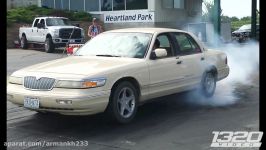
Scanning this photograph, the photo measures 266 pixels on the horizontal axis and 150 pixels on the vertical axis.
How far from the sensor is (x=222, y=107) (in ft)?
27.3

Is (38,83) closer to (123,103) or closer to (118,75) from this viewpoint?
(118,75)

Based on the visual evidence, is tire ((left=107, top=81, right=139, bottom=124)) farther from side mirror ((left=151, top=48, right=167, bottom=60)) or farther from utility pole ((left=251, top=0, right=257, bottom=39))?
utility pole ((left=251, top=0, right=257, bottom=39))

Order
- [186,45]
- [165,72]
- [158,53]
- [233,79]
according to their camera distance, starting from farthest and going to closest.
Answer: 1. [233,79]
2. [186,45]
3. [165,72]
4. [158,53]

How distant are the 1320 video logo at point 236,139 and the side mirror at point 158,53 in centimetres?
162

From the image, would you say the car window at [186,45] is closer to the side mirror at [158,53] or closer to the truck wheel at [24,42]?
the side mirror at [158,53]

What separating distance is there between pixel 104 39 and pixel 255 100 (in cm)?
334

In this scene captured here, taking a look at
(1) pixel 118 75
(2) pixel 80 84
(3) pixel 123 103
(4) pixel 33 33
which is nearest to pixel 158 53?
(1) pixel 118 75

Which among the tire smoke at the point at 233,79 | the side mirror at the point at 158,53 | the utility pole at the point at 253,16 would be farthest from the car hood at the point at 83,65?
the utility pole at the point at 253,16

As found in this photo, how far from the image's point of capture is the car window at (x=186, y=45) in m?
8.24

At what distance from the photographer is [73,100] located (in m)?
6.17

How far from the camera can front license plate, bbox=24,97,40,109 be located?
6379mm

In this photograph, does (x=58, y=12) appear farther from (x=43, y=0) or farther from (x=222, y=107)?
(x=222, y=107)

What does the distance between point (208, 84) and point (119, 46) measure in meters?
2.27
